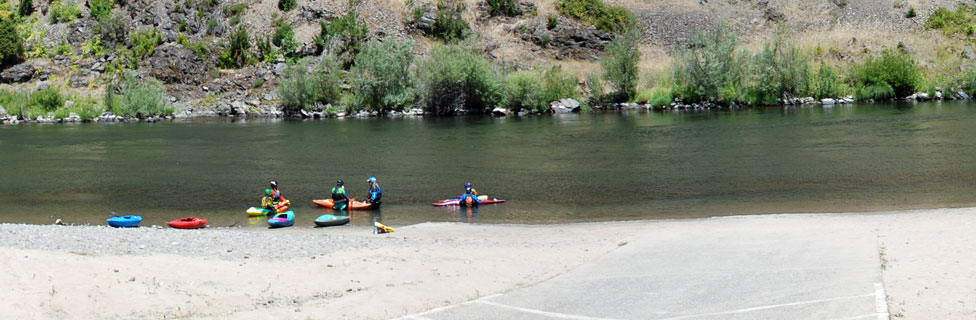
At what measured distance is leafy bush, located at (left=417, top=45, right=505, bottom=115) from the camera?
344ft

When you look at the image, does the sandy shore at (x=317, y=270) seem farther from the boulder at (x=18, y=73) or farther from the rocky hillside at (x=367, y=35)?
the boulder at (x=18, y=73)

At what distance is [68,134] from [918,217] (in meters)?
77.2

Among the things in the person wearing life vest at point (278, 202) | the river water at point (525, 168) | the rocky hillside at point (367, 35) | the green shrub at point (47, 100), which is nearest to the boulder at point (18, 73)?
the rocky hillside at point (367, 35)

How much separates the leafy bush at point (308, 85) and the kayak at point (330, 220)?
3083 inches

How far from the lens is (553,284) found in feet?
61.3

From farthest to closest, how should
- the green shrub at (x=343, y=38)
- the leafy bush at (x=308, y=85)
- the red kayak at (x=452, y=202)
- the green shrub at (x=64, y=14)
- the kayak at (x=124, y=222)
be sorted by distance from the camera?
the green shrub at (x=64, y=14) → the green shrub at (x=343, y=38) → the leafy bush at (x=308, y=85) → the red kayak at (x=452, y=202) → the kayak at (x=124, y=222)

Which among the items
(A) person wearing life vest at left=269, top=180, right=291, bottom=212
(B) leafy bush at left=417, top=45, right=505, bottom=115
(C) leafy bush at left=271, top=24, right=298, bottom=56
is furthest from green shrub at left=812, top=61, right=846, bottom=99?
(A) person wearing life vest at left=269, top=180, right=291, bottom=212

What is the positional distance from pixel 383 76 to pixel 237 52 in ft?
86.8

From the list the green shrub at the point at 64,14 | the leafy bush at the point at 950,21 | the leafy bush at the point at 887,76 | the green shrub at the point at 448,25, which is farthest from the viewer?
the green shrub at the point at 64,14

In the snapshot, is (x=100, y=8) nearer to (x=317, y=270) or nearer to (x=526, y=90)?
(x=526, y=90)

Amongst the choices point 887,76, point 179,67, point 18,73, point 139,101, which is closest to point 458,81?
point 139,101

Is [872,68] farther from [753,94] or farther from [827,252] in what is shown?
[827,252]

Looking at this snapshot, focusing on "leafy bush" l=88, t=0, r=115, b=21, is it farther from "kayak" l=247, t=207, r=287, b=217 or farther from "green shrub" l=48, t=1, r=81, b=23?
"kayak" l=247, t=207, r=287, b=217

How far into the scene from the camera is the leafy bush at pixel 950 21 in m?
118
